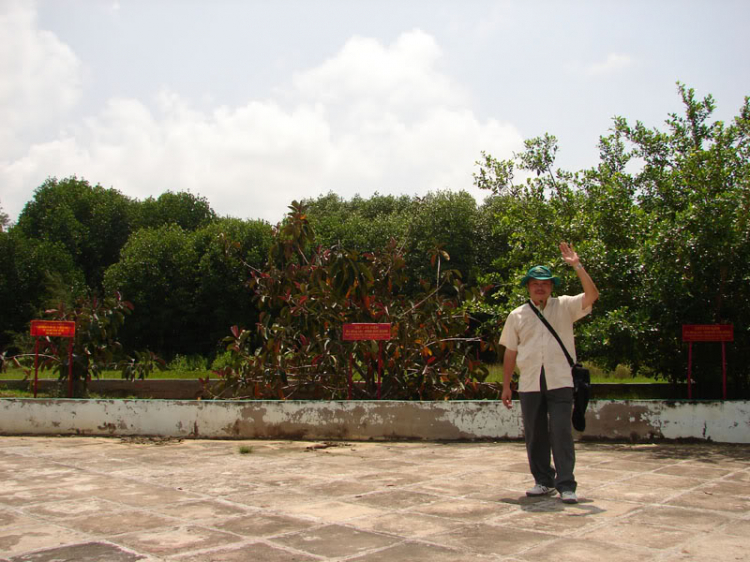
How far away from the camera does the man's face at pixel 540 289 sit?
19.1 feet

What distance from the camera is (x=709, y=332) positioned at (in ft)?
29.6

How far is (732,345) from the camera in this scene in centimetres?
998

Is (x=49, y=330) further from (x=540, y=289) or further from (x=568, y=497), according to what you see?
(x=568, y=497)

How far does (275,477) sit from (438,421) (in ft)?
9.75

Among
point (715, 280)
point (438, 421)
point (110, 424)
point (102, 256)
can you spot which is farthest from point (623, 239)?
point (102, 256)

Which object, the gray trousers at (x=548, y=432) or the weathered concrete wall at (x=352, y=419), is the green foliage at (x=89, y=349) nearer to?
the weathered concrete wall at (x=352, y=419)

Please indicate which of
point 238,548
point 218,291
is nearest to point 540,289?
point 238,548

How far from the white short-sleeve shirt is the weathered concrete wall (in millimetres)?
3133

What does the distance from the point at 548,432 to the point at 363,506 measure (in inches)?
63.0

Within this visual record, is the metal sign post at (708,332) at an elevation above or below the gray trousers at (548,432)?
above

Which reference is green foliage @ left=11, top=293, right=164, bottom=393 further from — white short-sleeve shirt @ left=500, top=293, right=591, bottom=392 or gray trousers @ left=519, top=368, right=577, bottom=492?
gray trousers @ left=519, top=368, right=577, bottom=492

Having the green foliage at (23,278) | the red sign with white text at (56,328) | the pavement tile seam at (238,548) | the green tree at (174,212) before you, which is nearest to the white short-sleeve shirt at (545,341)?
the pavement tile seam at (238,548)

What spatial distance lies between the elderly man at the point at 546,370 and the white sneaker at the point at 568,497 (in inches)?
3.4

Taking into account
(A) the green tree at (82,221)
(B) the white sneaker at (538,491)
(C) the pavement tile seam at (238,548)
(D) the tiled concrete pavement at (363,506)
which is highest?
(A) the green tree at (82,221)
